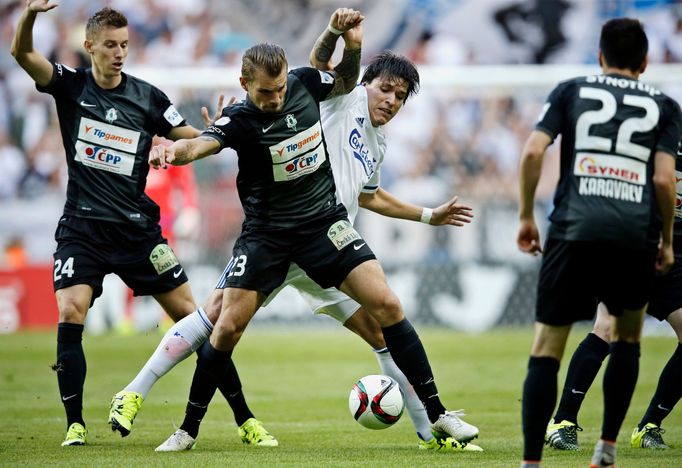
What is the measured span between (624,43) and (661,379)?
2.96m

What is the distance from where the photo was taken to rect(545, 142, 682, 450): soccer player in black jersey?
287 inches

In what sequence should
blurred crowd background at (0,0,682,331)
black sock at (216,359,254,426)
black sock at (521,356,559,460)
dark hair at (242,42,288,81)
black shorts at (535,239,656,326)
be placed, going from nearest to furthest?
1. black sock at (521,356,559,460)
2. black shorts at (535,239,656,326)
3. dark hair at (242,42,288,81)
4. black sock at (216,359,254,426)
5. blurred crowd background at (0,0,682,331)

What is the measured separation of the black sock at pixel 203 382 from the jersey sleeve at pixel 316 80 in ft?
5.79

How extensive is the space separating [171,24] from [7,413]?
47.3ft

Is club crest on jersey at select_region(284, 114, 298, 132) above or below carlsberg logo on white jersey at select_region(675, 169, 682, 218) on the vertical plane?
above

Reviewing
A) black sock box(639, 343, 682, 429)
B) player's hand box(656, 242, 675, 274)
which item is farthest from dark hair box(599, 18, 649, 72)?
black sock box(639, 343, 682, 429)

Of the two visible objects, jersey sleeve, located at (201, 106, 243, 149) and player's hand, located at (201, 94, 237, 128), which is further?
player's hand, located at (201, 94, 237, 128)

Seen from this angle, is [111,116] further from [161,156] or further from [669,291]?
[669,291]

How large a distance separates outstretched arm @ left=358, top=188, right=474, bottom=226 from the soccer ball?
1.21 m

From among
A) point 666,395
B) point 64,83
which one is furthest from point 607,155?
point 64,83

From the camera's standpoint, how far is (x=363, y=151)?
7.73 metres

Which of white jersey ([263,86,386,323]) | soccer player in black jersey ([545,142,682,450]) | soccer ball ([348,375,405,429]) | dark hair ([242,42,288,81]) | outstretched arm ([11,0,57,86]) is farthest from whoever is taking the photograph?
white jersey ([263,86,386,323])

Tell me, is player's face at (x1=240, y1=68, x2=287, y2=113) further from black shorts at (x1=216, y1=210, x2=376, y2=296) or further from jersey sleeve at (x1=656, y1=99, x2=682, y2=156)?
jersey sleeve at (x1=656, y1=99, x2=682, y2=156)

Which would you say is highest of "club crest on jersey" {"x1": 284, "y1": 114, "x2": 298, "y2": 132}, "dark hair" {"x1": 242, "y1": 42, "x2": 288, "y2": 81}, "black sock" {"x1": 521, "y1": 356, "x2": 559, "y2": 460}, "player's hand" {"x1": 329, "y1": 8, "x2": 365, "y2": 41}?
"player's hand" {"x1": 329, "y1": 8, "x2": 365, "y2": 41}
